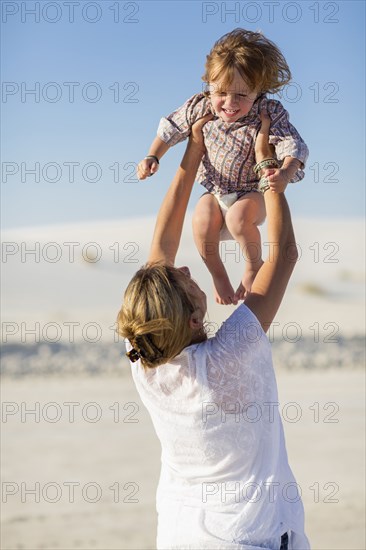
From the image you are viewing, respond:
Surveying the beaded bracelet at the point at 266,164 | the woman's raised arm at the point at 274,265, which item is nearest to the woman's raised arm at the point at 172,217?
the beaded bracelet at the point at 266,164

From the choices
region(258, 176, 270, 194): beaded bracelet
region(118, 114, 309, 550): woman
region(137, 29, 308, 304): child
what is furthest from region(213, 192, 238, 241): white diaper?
region(118, 114, 309, 550): woman

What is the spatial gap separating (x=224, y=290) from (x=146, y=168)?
55 centimetres

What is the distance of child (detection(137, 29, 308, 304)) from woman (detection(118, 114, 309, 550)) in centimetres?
49

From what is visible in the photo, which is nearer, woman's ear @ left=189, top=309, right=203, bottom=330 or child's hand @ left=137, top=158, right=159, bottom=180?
woman's ear @ left=189, top=309, right=203, bottom=330

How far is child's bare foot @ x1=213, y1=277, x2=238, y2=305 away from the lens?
331 cm

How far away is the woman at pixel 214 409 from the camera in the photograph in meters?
2.43

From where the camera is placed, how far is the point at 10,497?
11.9 meters

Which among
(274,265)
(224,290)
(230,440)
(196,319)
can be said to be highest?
(274,265)

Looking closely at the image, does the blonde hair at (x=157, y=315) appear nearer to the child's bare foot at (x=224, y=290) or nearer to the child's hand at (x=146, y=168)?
the child's hand at (x=146, y=168)

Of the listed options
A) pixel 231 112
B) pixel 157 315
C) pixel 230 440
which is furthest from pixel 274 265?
pixel 231 112

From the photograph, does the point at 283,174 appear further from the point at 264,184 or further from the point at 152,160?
the point at 152,160

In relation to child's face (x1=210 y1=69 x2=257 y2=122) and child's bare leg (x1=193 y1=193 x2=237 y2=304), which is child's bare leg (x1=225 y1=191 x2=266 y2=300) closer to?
child's bare leg (x1=193 y1=193 x2=237 y2=304)

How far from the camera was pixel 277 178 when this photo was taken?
273 cm

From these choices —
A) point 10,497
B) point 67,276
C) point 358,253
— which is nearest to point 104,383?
point 10,497
